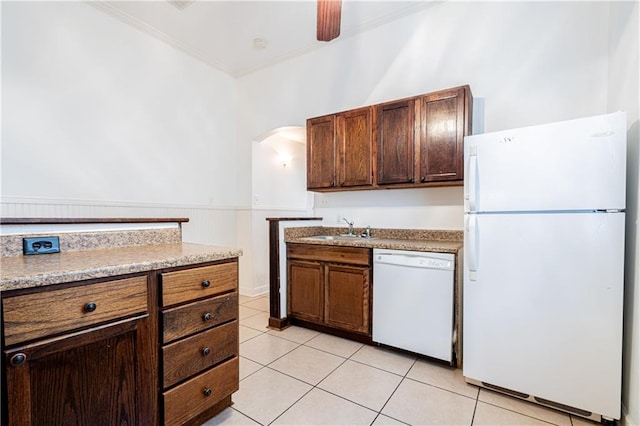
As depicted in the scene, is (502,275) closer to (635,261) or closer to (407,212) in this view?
(635,261)

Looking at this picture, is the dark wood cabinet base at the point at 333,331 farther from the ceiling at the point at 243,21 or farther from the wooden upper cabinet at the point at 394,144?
the ceiling at the point at 243,21

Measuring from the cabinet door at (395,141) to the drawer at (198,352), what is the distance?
1814 mm

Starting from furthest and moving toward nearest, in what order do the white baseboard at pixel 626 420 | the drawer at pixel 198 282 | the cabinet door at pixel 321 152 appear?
the cabinet door at pixel 321 152
the white baseboard at pixel 626 420
the drawer at pixel 198 282

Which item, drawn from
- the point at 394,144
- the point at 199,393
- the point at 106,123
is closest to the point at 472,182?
the point at 394,144

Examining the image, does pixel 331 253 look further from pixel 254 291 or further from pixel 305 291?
pixel 254 291

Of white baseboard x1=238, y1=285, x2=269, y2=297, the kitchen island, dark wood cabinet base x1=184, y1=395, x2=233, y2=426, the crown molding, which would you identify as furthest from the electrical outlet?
white baseboard x1=238, y1=285, x2=269, y2=297

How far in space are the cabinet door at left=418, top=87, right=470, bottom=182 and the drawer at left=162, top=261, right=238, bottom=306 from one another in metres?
1.78

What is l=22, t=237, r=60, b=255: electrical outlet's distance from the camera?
52.1 inches

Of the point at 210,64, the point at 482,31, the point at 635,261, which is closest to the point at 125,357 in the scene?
the point at 635,261

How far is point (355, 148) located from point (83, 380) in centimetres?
250

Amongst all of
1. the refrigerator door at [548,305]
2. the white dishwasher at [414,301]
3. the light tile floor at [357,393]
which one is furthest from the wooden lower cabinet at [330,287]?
the refrigerator door at [548,305]

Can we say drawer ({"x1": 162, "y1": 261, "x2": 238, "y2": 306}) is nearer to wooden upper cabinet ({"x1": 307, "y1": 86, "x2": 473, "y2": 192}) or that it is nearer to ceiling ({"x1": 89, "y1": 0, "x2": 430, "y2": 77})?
wooden upper cabinet ({"x1": 307, "y1": 86, "x2": 473, "y2": 192})

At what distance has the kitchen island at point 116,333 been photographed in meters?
0.92

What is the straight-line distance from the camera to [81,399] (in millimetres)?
1048
